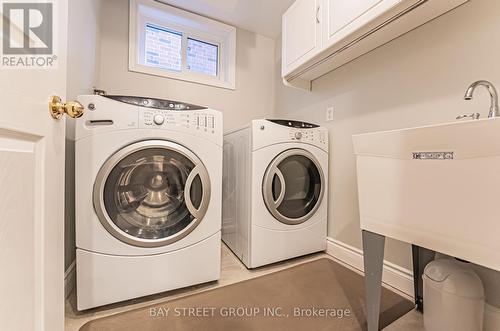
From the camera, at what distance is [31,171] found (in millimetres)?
453

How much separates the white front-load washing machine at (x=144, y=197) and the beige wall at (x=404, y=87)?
93cm

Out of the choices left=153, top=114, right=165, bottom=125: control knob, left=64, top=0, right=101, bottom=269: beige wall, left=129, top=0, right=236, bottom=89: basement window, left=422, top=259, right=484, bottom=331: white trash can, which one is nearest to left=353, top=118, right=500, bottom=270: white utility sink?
left=422, top=259, right=484, bottom=331: white trash can

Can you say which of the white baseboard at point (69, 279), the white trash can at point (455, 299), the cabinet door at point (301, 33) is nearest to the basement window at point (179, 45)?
the cabinet door at point (301, 33)

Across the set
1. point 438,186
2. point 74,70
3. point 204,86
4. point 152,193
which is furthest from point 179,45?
point 438,186

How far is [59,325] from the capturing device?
0.58 metres

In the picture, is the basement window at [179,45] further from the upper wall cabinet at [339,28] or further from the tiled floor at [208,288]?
the tiled floor at [208,288]

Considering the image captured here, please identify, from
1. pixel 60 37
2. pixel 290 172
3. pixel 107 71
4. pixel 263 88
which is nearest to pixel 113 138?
pixel 60 37

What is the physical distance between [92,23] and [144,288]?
1712mm

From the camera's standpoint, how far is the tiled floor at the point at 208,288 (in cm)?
97

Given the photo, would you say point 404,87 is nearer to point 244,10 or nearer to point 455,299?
point 455,299

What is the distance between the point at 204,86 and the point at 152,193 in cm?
140

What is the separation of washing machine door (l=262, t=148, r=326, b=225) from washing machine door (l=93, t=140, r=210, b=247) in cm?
45

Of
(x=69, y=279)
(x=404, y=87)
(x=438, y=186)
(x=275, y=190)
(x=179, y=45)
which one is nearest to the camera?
(x=438, y=186)

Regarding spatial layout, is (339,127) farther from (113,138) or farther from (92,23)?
(92,23)
